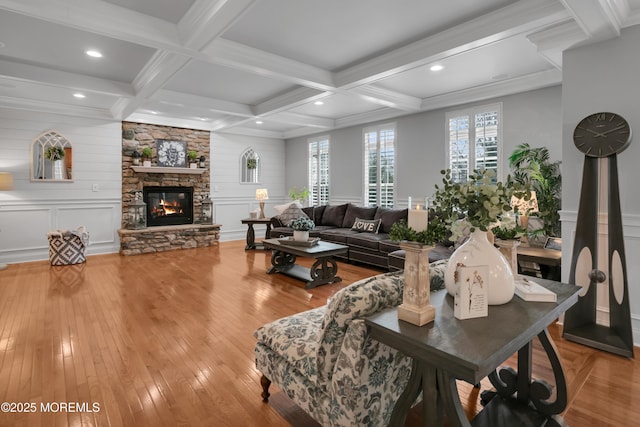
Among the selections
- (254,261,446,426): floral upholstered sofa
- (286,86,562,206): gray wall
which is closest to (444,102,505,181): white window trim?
(286,86,562,206): gray wall

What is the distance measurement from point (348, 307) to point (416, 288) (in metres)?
0.32

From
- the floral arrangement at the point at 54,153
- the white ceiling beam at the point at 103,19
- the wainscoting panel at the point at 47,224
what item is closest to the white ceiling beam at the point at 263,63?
the white ceiling beam at the point at 103,19

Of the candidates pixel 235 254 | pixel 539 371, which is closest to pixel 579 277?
pixel 539 371

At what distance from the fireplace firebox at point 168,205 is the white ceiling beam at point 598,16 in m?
7.31

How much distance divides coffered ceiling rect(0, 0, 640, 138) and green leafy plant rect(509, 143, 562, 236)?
37.6 inches

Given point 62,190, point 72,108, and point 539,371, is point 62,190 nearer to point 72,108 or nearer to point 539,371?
point 72,108

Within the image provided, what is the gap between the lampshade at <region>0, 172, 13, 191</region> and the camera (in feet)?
17.9

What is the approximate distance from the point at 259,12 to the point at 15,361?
3434mm

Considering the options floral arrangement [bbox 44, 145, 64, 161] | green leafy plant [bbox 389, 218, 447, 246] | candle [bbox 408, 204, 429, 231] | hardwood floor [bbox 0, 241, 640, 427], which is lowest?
hardwood floor [bbox 0, 241, 640, 427]

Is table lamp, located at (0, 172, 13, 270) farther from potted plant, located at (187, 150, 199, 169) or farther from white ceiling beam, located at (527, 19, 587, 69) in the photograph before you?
white ceiling beam, located at (527, 19, 587, 69)

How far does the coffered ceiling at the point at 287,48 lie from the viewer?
9.57 ft

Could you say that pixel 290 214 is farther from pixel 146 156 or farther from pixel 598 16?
pixel 598 16

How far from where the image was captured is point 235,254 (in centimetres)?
675

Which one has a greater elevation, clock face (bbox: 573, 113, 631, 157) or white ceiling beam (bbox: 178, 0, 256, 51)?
white ceiling beam (bbox: 178, 0, 256, 51)
